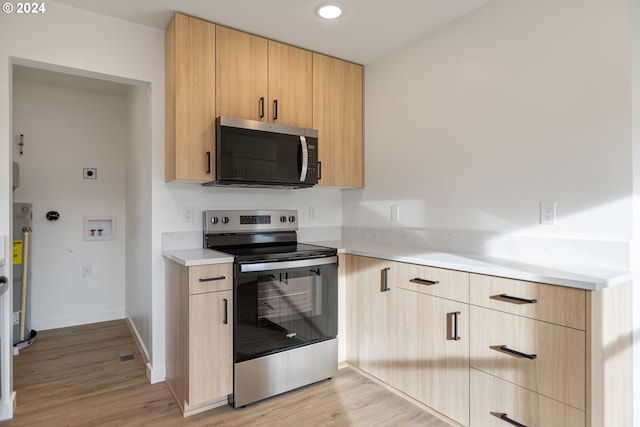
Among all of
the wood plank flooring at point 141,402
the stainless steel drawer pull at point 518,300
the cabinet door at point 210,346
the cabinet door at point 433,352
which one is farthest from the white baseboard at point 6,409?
the stainless steel drawer pull at point 518,300

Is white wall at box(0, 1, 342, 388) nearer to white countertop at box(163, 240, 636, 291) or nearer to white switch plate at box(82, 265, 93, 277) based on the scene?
white countertop at box(163, 240, 636, 291)

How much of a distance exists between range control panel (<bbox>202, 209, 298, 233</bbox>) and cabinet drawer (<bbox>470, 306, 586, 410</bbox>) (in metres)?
1.59

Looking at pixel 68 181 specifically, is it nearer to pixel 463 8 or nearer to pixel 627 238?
pixel 463 8

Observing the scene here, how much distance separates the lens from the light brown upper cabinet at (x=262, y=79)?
2.40m

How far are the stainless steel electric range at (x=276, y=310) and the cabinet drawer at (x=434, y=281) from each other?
536mm

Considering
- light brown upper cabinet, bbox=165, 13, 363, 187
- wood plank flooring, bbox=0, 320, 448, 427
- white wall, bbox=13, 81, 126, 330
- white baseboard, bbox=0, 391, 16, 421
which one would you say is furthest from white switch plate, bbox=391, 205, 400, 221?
white wall, bbox=13, 81, 126, 330

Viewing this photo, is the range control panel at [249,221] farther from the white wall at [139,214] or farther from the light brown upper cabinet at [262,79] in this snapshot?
the light brown upper cabinet at [262,79]

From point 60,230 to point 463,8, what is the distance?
13.1ft

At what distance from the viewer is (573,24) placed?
70.3 inches

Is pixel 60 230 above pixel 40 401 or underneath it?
above

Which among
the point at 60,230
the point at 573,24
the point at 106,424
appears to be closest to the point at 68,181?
the point at 60,230

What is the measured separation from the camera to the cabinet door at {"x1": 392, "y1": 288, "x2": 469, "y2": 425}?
185 centimetres

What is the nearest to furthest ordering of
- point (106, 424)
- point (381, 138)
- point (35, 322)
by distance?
1. point (106, 424)
2. point (381, 138)
3. point (35, 322)

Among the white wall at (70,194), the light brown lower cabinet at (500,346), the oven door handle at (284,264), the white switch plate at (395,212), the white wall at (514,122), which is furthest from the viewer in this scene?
the white wall at (70,194)
